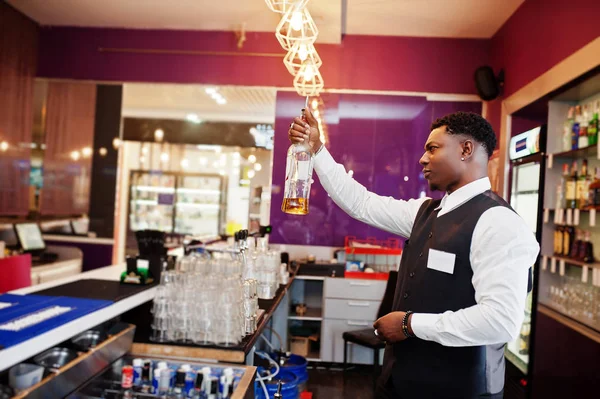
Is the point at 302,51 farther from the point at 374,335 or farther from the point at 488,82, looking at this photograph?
the point at 488,82

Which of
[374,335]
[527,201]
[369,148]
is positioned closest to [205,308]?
[374,335]

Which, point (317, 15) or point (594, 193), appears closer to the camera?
point (594, 193)

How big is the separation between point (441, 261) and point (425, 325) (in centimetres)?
20

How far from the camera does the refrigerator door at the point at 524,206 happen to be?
Answer: 393 centimetres

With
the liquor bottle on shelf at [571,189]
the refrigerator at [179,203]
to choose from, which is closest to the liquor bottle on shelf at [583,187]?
the liquor bottle on shelf at [571,189]

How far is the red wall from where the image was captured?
5051 mm

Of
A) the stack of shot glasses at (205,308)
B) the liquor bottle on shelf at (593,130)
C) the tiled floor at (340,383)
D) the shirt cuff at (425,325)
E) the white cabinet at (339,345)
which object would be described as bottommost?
the tiled floor at (340,383)

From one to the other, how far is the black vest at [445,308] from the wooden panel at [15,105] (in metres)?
4.75

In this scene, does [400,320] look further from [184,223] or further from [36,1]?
[184,223]

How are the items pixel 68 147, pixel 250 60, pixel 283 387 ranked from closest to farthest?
1. pixel 283 387
2. pixel 250 60
3. pixel 68 147

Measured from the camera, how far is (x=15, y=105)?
5.19m

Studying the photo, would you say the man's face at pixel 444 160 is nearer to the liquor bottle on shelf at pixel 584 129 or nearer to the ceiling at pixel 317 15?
the liquor bottle on shelf at pixel 584 129

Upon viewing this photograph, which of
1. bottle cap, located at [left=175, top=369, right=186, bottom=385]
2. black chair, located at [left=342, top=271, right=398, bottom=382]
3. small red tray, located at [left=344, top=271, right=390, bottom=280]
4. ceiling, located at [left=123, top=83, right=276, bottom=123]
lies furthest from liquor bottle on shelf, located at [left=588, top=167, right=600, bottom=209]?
ceiling, located at [left=123, top=83, right=276, bottom=123]

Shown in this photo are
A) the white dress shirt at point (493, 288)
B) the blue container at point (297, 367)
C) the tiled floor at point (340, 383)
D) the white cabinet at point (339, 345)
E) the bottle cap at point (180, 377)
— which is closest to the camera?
the white dress shirt at point (493, 288)
